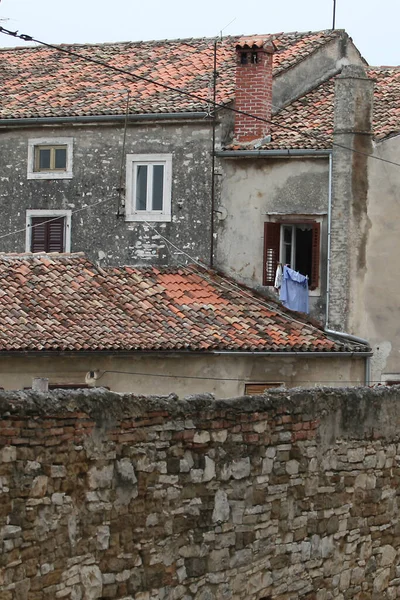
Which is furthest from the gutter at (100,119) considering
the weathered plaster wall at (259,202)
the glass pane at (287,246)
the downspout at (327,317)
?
the downspout at (327,317)

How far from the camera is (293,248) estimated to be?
2702cm

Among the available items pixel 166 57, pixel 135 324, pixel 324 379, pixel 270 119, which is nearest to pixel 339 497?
pixel 135 324

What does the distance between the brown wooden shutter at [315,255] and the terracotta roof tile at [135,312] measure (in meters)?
0.86

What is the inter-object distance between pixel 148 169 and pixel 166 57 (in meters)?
3.47

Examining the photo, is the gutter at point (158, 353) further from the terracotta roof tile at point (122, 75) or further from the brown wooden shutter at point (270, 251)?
the terracotta roof tile at point (122, 75)

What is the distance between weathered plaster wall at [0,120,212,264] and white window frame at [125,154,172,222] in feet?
0.36

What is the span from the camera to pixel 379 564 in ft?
39.0

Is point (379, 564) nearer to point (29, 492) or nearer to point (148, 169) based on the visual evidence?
point (29, 492)

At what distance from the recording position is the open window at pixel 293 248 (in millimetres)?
26375

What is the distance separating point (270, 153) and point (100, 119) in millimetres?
3586

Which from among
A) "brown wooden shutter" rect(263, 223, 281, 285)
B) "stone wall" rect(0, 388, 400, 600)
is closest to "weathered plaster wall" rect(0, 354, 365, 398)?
"brown wooden shutter" rect(263, 223, 281, 285)

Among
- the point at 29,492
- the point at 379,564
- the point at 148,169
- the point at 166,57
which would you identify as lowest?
the point at 379,564

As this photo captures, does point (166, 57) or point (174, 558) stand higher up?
point (166, 57)

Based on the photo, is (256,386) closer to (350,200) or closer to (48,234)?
(350,200)
